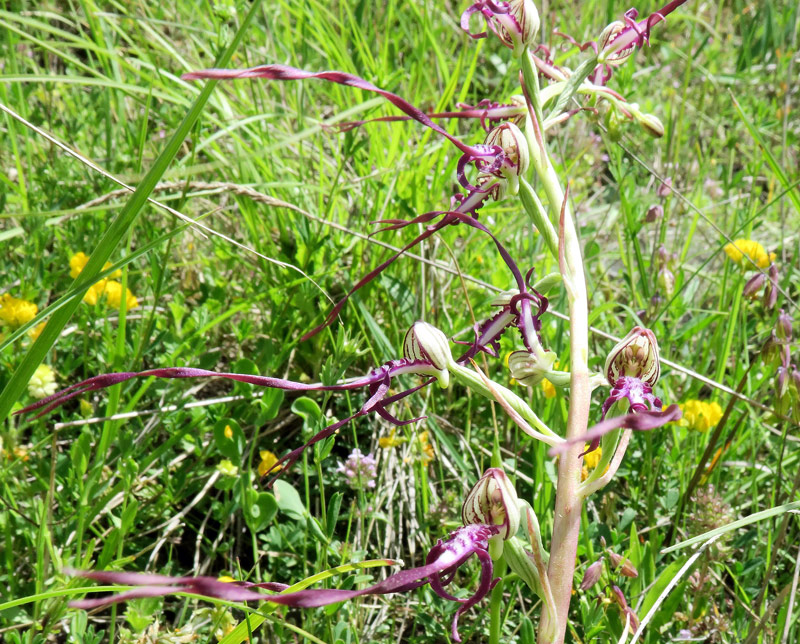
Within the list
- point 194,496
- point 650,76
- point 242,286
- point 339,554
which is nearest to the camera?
point 339,554

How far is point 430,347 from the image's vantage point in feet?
3.23

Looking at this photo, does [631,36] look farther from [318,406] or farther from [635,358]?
[318,406]

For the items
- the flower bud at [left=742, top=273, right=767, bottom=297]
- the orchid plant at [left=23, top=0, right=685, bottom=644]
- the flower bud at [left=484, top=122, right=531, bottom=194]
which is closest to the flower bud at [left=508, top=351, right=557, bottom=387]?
the orchid plant at [left=23, top=0, right=685, bottom=644]

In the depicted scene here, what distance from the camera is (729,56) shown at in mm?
3693

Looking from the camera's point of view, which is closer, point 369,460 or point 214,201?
point 369,460

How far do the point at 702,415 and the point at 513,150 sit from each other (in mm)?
932

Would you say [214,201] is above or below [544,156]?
below

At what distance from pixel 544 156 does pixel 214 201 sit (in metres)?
1.82

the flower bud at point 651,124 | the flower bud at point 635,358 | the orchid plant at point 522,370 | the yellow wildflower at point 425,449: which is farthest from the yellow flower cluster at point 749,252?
the flower bud at point 635,358

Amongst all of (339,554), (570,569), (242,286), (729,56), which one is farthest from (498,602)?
(729,56)

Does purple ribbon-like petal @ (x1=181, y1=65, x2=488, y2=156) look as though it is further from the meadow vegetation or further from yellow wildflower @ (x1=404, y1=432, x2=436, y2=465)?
yellow wildflower @ (x1=404, y1=432, x2=436, y2=465)

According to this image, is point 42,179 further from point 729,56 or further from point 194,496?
point 729,56

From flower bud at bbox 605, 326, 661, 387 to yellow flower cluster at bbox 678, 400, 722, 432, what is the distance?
767 mm

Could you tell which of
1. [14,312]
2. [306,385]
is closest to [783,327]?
[306,385]
